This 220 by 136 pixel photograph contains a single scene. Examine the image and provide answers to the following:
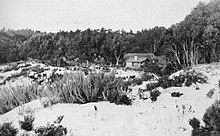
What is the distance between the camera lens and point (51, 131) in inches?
174

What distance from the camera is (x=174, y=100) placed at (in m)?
7.13

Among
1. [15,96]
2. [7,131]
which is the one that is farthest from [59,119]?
[15,96]

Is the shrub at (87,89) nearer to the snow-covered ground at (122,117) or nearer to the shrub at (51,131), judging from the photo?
the snow-covered ground at (122,117)

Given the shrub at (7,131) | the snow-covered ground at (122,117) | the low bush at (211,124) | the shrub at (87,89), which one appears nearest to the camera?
the low bush at (211,124)

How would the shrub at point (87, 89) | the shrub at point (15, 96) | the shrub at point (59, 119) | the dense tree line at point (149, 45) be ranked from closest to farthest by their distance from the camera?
the shrub at point (59, 119)
the shrub at point (87, 89)
the shrub at point (15, 96)
the dense tree line at point (149, 45)

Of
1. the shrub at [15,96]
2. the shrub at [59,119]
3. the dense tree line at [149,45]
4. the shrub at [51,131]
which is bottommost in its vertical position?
the shrub at [51,131]

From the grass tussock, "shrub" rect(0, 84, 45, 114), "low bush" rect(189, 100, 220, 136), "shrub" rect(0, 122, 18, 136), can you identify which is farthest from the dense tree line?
"low bush" rect(189, 100, 220, 136)

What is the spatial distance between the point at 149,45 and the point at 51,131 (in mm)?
52468

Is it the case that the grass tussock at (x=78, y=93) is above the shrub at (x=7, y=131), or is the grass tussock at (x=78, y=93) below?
above

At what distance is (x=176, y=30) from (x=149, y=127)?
2159cm

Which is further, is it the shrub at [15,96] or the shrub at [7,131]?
the shrub at [15,96]

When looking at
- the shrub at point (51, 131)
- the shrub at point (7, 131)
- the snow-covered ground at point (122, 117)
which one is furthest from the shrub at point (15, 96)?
the shrub at point (51, 131)

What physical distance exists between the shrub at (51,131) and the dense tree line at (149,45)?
1903 cm

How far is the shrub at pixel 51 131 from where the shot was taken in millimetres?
4355
